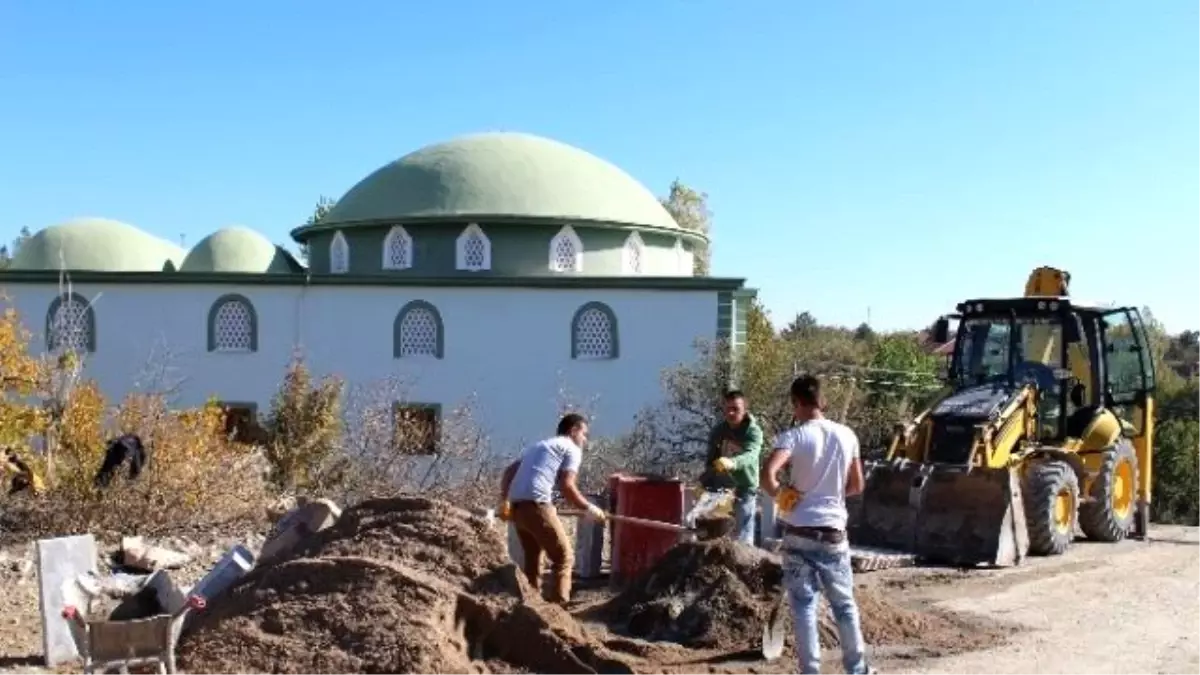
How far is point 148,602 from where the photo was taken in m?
7.35

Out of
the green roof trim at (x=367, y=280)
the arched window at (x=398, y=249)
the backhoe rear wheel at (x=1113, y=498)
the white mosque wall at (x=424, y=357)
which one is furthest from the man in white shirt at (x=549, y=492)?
the arched window at (x=398, y=249)

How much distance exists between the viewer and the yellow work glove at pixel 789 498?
676 centimetres

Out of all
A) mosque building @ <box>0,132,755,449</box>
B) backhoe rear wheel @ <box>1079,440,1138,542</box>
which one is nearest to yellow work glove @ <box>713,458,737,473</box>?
backhoe rear wheel @ <box>1079,440,1138,542</box>

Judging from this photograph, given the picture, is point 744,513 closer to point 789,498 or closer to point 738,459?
point 738,459

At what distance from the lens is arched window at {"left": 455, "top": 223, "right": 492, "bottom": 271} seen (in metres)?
28.3

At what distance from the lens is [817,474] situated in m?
6.74

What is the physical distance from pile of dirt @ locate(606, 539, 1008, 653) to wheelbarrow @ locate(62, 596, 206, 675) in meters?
3.18

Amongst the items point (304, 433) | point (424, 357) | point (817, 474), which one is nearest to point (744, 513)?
point (817, 474)

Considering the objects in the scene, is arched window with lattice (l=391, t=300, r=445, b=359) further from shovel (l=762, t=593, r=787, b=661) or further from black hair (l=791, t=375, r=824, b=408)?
black hair (l=791, t=375, r=824, b=408)

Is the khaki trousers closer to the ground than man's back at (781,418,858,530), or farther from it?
closer to the ground

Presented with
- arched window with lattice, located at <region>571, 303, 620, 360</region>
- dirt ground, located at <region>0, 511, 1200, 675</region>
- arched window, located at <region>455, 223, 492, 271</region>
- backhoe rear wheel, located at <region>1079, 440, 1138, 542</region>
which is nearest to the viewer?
dirt ground, located at <region>0, 511, 1200, 675</region>

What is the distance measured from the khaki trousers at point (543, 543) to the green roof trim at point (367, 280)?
17.4m

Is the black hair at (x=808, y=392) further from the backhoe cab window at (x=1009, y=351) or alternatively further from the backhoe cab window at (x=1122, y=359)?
the backhoe cab window at (x=1122, y=359)

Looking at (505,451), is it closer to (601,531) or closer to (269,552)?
(601,531)
